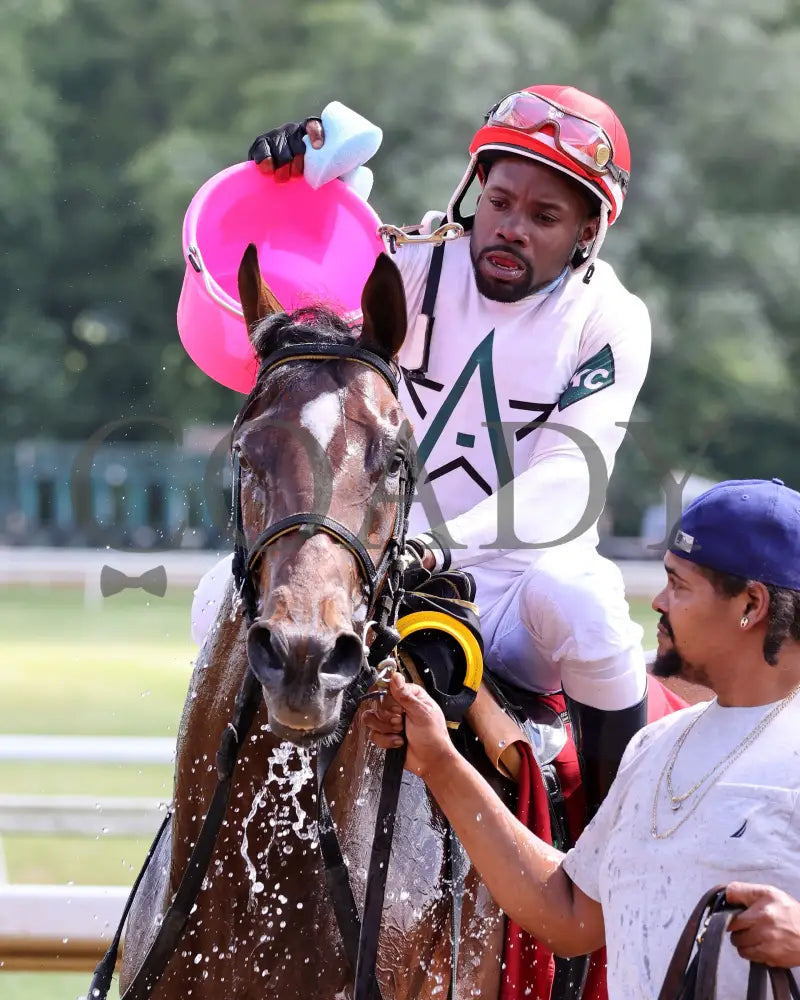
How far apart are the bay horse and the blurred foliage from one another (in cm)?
2018

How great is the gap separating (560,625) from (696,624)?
35.2 inches

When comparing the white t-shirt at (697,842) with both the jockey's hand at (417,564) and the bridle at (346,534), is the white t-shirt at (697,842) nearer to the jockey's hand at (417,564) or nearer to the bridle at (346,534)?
the bridle at (346,534)

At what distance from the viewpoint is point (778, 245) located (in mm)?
24688

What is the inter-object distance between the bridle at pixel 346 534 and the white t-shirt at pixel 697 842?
0.54 metres

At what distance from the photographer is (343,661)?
2.38 meters

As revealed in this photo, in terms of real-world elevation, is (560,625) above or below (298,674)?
below

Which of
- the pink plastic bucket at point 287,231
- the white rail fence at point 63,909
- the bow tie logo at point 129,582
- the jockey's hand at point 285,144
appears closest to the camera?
the jockey's hand at point 285,144

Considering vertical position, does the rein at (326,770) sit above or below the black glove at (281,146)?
below

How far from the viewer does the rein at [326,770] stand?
2.62m

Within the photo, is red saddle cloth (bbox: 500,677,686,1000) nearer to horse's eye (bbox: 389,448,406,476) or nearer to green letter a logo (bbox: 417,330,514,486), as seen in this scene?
green letter a logo (bbox: 417,330,514,486)

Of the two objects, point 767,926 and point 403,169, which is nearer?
point 767,926

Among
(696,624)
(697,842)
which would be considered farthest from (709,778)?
(696,624)

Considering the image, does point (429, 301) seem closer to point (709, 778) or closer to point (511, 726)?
point (511, 726)

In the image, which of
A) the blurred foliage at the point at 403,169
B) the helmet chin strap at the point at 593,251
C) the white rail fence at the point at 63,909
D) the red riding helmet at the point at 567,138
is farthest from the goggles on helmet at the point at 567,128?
the blurred foliage at the point at 403,169
